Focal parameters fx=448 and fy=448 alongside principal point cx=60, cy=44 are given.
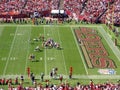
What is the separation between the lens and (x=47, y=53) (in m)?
45.2

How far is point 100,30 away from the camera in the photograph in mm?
56375

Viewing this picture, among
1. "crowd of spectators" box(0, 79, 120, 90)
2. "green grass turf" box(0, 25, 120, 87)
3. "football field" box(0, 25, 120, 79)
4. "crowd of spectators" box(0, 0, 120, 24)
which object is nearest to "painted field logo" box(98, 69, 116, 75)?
"football field" box(0, 25, 120, 79)

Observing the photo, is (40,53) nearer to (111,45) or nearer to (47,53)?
(47,53)

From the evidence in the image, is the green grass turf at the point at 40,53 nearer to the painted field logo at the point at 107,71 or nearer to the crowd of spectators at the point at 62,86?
the painted field logo at the point at 107,71

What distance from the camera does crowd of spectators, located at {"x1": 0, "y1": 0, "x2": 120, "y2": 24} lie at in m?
64.4

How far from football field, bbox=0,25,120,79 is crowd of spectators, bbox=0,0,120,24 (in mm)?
6501

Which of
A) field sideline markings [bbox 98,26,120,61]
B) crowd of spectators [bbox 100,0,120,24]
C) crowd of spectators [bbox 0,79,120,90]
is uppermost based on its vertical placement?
crowd of spectators [bbox 0,79,120,90]

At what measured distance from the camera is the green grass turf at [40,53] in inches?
1585

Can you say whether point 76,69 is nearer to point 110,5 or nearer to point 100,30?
point 100,30

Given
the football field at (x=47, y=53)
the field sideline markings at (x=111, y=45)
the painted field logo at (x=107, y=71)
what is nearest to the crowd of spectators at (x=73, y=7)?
the football field at (x=47, y=53)

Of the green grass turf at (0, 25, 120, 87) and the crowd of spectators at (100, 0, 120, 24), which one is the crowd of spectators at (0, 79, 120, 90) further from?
the crowd of spectators at (100, 0, 120, 24)

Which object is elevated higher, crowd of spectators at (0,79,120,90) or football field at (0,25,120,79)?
crowd of spectators at (0,79,120,90)

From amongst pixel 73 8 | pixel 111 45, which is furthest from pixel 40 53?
pixel 73 8

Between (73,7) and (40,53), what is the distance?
974 inches
